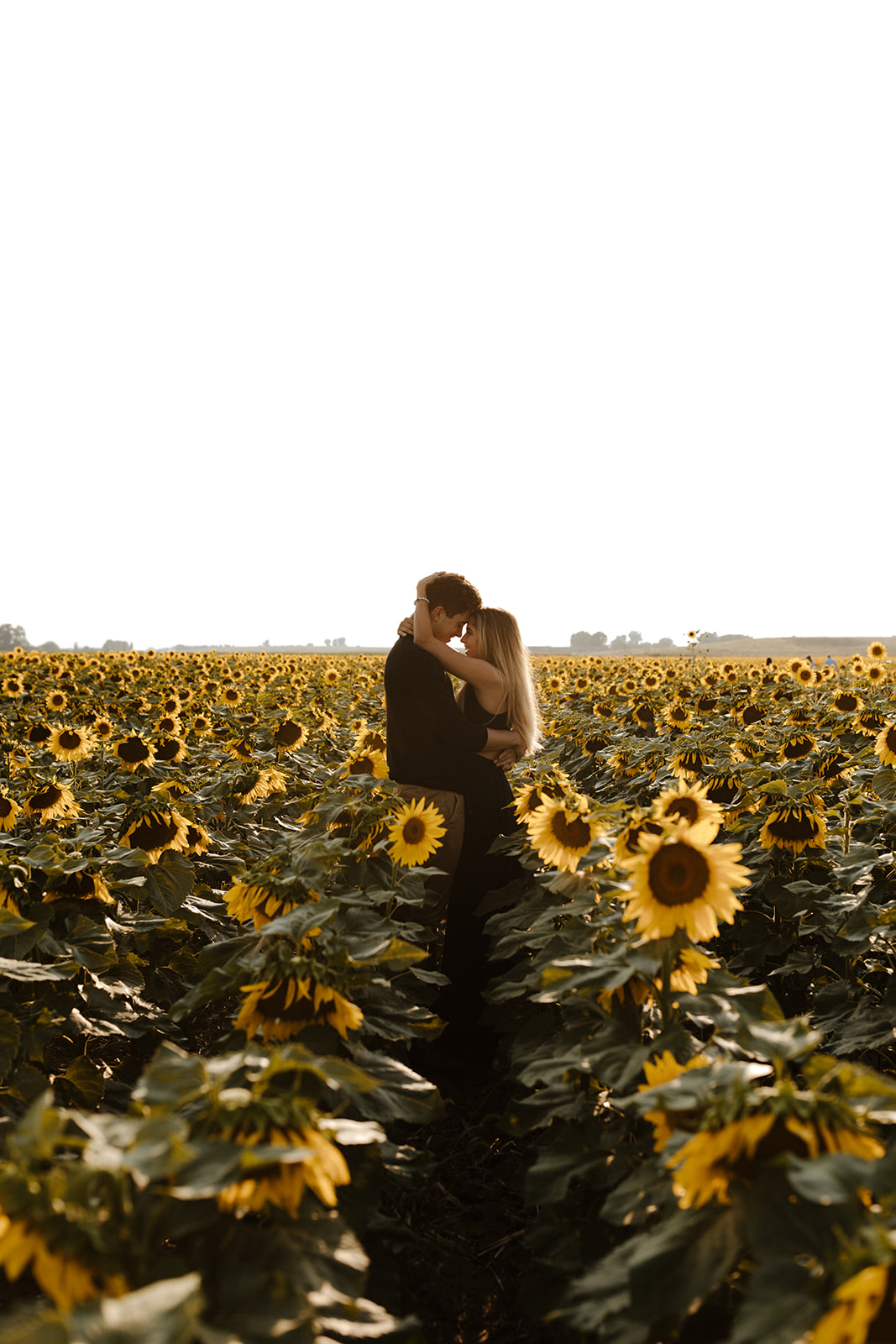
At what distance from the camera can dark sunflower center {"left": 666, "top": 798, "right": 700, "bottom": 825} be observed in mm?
2957

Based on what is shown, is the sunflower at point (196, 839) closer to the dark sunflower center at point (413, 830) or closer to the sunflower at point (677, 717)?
the dark sunflower center at point (413, 830)

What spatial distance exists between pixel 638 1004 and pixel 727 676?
46.5 feet

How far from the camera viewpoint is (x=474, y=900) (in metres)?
4.58

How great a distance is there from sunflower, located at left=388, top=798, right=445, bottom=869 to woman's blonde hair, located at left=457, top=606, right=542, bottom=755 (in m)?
1.20

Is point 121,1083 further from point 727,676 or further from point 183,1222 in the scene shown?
point 727,676

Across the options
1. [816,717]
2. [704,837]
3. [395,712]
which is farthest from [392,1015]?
[816,717]

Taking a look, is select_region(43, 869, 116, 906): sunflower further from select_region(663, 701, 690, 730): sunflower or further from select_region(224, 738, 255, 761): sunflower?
select_region(663, 701, 690, 730): sunflower

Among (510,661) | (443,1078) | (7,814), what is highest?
(510,661)

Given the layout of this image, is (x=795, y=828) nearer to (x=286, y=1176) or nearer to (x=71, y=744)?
(x=286, y=1176)

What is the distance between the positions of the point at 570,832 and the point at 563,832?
0.16 feet

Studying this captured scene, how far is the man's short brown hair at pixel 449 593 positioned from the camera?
15.7 ft

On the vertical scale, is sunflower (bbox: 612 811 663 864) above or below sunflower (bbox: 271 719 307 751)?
above

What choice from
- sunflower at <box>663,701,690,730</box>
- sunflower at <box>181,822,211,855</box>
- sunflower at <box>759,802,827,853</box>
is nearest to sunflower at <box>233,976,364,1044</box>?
sunflower at <box>181,822,211,855</box>

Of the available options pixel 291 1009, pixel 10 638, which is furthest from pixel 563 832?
pixel 10 638
